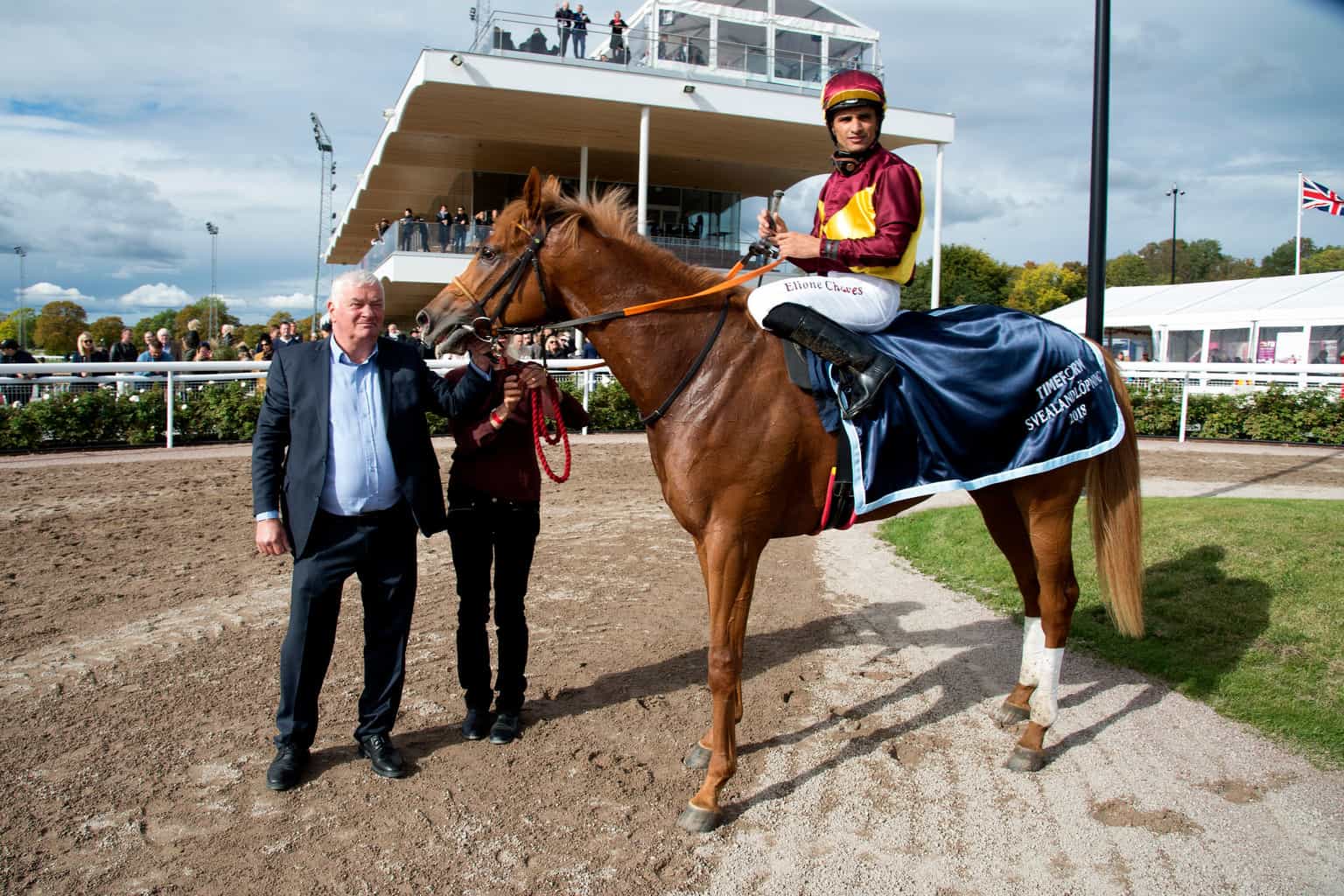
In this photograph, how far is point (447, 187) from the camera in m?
32.4

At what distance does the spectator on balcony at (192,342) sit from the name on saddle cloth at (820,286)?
1444 centimetres

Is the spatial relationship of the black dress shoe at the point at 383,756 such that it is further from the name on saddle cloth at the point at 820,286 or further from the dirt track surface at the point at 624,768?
the name on saddle cloth at the point at 820,286

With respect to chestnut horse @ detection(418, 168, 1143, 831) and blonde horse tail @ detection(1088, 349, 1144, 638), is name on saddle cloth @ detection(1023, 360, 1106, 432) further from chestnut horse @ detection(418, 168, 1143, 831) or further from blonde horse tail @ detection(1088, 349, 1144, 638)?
chestnut horse @ detection(418, 168, 1143, 831)

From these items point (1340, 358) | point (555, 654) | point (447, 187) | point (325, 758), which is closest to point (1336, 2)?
point (325, 758)

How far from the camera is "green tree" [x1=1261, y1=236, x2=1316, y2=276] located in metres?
72.1

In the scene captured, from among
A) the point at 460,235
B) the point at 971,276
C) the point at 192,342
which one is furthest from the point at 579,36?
the point at 971,276

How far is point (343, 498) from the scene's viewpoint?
3.44m

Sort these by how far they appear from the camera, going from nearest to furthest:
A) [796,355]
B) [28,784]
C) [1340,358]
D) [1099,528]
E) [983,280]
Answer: [28,784]
[796,355]
[1099,528]
[1340,358]
[983,280]

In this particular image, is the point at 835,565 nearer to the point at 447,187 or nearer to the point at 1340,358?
the point at 1340,358

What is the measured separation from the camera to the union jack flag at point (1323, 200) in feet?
75.6

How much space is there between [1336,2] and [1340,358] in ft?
94.8

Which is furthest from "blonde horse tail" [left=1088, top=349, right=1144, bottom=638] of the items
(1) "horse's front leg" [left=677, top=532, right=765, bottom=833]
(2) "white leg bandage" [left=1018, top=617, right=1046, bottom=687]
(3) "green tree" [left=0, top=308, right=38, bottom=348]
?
(3) "green tree" [left=0, top=308, right=38, bottom=348]

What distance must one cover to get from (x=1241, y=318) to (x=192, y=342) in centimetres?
2889

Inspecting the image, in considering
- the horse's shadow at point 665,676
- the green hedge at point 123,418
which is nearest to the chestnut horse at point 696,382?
the horse's shadow at point 665,676
